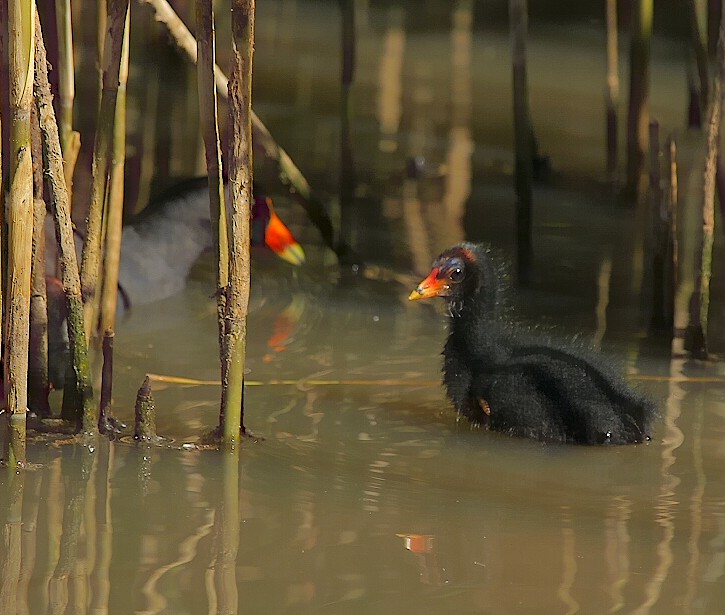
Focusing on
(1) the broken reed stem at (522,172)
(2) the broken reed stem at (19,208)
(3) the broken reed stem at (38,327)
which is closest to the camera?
(2) the broken reed stem at (19,208)

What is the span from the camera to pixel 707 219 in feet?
13.4

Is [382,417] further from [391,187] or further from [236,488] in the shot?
[391,187]

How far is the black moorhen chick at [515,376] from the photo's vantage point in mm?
3604

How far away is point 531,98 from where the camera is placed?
25.3 feet

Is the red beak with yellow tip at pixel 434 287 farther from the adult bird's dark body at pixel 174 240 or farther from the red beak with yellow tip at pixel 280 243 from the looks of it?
the red beak with yellow tip at pixel 280 243

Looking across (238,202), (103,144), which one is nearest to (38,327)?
(103,144)

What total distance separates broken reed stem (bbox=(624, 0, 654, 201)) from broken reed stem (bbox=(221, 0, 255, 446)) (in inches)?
81.7

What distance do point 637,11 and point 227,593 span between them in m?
2.92

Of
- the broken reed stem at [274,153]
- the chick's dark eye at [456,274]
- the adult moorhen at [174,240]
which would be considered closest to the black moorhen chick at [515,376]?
the chick's dark eye at [456,274]

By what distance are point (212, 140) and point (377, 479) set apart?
2.82 ft

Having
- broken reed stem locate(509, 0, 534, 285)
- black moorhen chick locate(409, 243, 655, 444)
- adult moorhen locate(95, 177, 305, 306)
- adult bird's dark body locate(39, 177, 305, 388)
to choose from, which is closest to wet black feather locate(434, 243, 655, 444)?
black moorhen chick locate(409, 243, 655, 444)

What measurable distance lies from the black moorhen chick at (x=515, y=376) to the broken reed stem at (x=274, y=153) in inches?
36.1

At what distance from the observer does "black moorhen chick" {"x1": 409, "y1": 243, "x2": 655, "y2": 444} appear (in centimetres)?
360

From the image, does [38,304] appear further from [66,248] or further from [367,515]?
[367,515]
